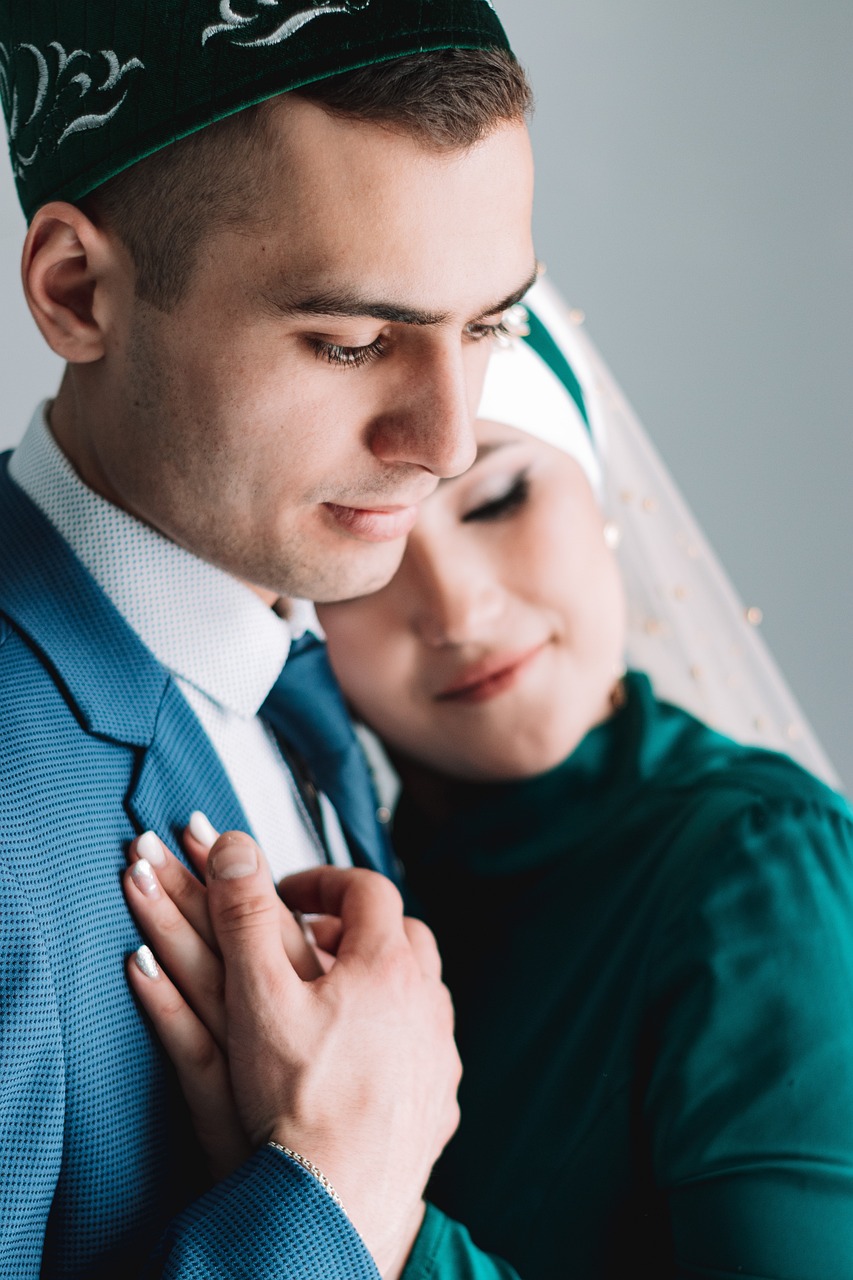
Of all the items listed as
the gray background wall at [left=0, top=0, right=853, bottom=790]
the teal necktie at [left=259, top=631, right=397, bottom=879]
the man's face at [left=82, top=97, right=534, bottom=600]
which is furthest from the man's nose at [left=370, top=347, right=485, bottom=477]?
the gray background wall at [left=0, top=0, right=853, bottom=790]

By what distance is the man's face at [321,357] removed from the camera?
0.97 m

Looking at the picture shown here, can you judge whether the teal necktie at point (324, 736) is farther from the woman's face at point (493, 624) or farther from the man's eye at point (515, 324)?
the man's eye at point (515, 324)

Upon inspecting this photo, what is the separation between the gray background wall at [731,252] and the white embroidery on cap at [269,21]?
133cm

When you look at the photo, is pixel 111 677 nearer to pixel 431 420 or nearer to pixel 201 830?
pixel 201 830

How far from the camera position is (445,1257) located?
42.9 inches

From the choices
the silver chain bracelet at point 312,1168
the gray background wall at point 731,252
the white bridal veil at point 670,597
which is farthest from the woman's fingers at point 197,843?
the gray background wall at point 731,252

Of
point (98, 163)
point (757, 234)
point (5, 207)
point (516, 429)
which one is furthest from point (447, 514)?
point (757, 234)

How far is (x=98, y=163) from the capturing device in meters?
Result: 1.02

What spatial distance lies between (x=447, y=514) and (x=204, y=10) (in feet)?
1.91

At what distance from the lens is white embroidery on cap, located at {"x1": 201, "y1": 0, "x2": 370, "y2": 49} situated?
95 cm

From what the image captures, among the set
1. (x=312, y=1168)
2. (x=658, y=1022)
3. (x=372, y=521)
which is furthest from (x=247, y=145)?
(x=658, y=1022)

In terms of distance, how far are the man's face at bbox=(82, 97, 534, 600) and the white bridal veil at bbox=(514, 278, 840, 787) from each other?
28.5 inches

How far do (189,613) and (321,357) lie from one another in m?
0.26

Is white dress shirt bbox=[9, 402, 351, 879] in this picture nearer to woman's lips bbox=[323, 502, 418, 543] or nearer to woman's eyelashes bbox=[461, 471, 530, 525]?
woman's lips bbox=[323, 502, 418, 543]
